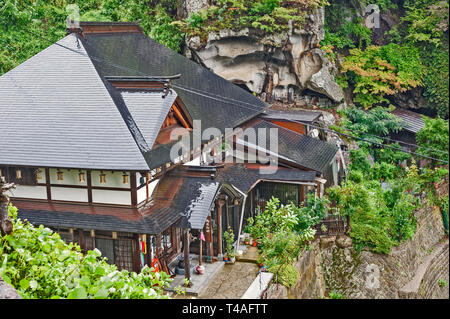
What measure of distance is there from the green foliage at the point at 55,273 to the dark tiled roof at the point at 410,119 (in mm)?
24477

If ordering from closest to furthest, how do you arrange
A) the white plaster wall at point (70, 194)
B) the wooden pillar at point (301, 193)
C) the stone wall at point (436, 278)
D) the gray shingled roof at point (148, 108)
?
the white plaster wall at point (70, 194) → the gray shingled roof at point (148, 108) → the wooden pillar at point (301, 193) → the stone wall at point (436, 278)

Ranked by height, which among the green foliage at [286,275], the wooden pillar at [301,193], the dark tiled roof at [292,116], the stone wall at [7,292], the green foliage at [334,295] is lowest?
the green foliage at [334,295]

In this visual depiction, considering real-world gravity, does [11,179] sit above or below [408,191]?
above

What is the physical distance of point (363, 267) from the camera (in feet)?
57.7

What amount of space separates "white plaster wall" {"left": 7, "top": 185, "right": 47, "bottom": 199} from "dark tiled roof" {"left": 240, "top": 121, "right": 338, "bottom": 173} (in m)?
8.93

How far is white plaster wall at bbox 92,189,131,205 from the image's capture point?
43.0 feet

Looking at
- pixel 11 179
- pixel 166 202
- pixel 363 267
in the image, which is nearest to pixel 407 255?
pixel 363 267

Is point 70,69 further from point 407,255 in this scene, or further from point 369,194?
point 407,255

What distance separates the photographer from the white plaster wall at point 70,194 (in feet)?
44.0

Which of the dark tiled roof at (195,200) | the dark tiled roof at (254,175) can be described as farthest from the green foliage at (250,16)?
the dark tiled roof at (195,200)

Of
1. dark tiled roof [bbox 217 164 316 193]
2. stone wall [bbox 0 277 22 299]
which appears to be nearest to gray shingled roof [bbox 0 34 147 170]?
dark tiled roof [bbox 217 164 316 193]

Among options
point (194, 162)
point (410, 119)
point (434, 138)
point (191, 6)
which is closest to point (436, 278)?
point (434, 138)

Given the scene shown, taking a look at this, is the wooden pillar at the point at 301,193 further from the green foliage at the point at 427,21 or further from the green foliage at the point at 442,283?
the green foliage at the point at 427,21

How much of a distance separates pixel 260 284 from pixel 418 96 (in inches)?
874
